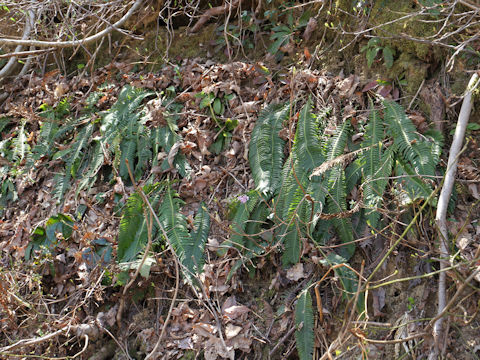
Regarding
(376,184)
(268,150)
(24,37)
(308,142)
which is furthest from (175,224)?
(24,37)

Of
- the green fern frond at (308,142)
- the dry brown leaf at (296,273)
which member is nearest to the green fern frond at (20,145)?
the green fern frond at (308,142)

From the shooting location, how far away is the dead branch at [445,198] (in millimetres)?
2668

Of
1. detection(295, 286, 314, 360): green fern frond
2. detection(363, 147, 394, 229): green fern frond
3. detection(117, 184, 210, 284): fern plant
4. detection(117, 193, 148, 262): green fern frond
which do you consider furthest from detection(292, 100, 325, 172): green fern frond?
detection(117, 193, 148, 262): green fern frond

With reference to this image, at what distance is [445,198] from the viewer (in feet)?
9.77

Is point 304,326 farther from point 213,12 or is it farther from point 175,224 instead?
point 213,12

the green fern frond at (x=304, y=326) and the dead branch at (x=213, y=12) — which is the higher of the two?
the dead branch at (x=213, y=12)

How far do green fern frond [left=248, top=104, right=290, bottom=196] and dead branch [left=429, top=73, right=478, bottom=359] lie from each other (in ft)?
3.89

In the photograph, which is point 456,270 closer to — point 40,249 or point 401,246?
point 401,246

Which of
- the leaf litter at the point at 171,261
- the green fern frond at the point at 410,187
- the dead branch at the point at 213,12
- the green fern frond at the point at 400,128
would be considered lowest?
the leaf litter at the point at 171,261

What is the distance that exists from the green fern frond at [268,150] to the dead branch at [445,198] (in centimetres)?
119

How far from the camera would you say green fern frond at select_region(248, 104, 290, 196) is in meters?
3.61

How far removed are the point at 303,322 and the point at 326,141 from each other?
54.3 inches

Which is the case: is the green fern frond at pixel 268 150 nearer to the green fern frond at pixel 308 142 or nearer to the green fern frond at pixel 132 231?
the green fern frond at pixel 308 142

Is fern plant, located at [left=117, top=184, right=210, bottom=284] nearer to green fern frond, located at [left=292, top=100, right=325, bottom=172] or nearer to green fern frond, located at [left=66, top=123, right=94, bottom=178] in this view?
green fern frond, located at [left=292, top=100, right=325, bottom=172]
